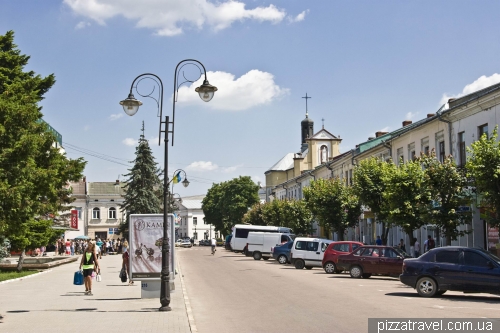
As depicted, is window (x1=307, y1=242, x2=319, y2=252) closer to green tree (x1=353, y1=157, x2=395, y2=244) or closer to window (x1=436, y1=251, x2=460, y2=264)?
green tree (x1=353, y1=157, x2=395, y2=244)

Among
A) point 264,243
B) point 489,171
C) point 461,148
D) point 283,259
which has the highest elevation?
point 461,148

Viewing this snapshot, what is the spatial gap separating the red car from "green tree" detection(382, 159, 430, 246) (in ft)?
8.58

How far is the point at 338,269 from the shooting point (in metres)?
31.0

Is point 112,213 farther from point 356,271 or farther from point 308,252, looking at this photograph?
point 356,271

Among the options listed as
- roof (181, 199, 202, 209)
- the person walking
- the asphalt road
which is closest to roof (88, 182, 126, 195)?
roof (181, 199, 202, 209)

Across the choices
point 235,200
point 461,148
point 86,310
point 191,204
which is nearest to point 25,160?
point 86,310

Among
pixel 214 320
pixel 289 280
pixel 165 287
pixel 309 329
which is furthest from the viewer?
pixel 289 280

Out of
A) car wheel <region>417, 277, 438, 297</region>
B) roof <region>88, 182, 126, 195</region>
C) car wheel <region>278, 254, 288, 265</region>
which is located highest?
roof <region>88, 182, 126, 195</region>

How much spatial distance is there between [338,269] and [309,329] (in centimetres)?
1906

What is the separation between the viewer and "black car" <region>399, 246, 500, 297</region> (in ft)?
57.3

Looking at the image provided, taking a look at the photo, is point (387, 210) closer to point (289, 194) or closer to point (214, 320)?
point (214, 320)

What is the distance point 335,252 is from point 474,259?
14093 mm

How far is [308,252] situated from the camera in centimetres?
3694

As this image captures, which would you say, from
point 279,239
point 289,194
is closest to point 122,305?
point 279,239
